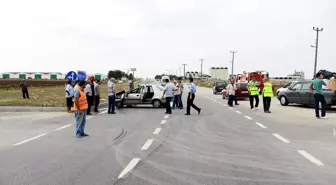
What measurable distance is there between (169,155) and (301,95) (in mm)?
15637

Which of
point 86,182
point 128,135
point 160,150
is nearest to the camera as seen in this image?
point 86,182

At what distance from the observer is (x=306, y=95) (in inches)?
792

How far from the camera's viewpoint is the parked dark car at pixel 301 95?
1830 centimetres

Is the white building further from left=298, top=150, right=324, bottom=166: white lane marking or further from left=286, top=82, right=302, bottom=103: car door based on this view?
left=298, top=150, right=324, bottom=166: white lane marking

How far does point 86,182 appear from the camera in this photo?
515cm

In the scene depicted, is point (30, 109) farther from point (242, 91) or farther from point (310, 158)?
point (242, 91)

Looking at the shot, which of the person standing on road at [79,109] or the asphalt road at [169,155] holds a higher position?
the person standing on road at [79,109]

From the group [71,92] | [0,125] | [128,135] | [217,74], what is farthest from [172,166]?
[217,74]

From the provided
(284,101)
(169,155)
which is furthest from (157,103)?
(169,155)

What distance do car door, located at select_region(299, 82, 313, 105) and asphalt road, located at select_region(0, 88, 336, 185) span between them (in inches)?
335

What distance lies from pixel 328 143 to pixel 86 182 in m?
6.34

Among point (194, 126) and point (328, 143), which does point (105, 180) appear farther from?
point (194, 126)

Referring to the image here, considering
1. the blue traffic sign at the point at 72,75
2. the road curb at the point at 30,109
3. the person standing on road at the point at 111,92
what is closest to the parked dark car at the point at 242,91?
the blue traffic sign at the point at 72,75

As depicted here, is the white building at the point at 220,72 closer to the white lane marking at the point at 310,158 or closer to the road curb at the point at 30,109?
the road curb at the point at 30,109
